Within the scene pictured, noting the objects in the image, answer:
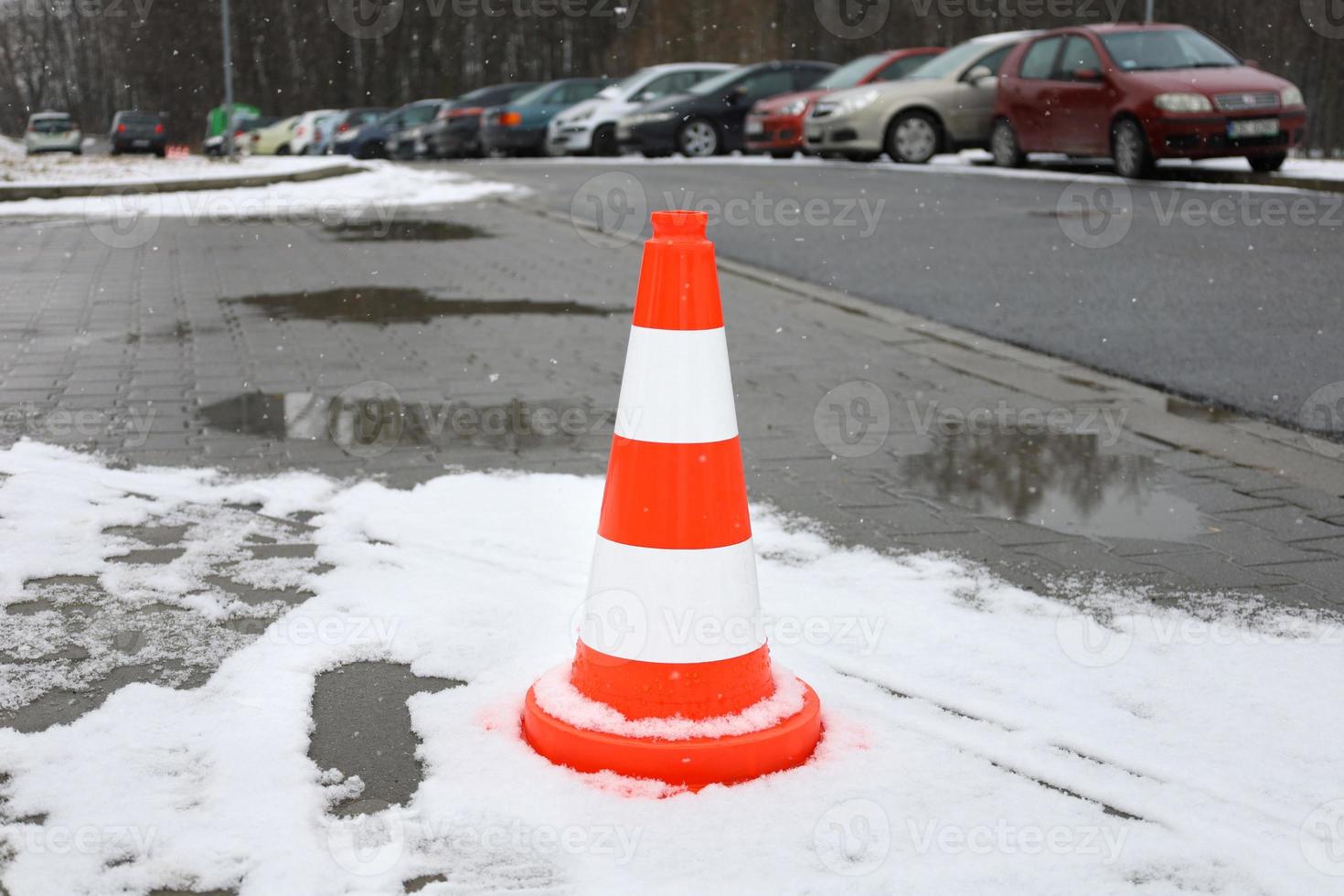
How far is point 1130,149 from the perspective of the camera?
47.6 feet

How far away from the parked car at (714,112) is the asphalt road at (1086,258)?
5.81 metres

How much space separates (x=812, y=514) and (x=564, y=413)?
1719 millimetres

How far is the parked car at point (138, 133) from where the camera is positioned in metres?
47.8

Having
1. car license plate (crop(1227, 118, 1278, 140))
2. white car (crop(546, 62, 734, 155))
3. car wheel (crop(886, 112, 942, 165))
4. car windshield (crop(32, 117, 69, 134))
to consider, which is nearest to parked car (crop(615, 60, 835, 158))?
white car (crop(546, 62, 734, 155))

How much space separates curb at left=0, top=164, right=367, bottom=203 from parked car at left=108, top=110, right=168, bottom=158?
2976cm

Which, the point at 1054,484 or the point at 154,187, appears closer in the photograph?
the point at 1054,484

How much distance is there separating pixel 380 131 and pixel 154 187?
16146 mm

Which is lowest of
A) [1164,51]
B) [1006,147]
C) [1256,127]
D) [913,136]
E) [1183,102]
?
[1006,147]

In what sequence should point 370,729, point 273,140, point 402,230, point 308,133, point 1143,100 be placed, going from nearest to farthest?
point 370,729 < point 402,230 < point 1143,100 < point 308,133 < point 273,140

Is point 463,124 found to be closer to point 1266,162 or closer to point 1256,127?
point 1266,162

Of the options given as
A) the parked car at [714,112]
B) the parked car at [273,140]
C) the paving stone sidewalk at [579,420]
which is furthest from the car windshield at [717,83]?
the parked car at [273,140]

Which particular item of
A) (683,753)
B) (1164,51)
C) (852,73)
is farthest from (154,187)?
(683,753)

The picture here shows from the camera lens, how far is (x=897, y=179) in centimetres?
1595

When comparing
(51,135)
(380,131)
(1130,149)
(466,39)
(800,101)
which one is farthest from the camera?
(466,39)
